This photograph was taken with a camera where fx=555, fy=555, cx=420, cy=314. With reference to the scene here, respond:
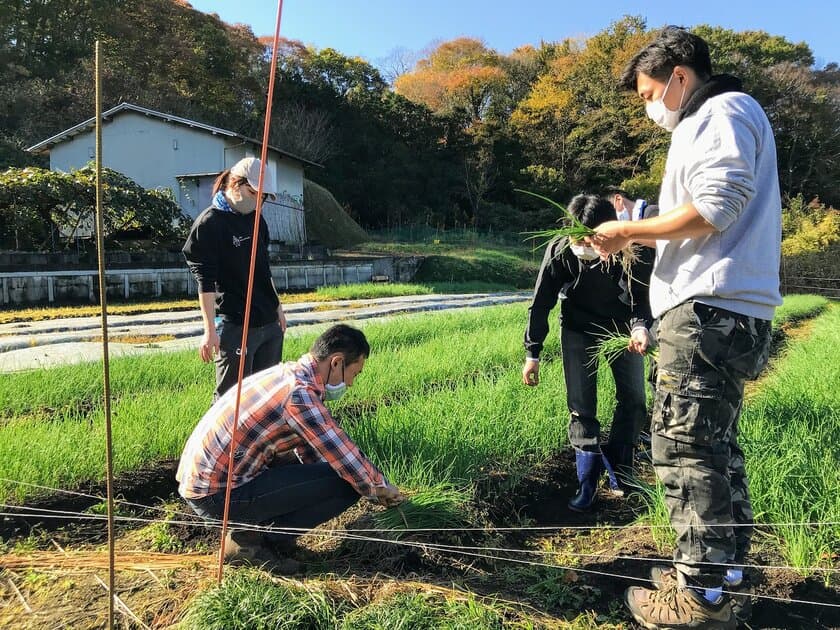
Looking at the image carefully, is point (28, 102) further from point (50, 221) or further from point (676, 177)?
point (676, 177)

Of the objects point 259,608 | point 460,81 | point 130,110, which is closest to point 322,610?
point 259,608

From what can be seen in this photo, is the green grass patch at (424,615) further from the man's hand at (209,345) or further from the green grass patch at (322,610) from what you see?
the man's hand at (209,345)

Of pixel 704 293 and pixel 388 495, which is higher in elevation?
pixel 704 293

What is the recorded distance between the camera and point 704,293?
1594mm

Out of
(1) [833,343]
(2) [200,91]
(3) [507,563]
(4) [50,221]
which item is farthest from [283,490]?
(2) [200,91]

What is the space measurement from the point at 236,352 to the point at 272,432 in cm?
101

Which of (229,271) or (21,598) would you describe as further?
(229,271)

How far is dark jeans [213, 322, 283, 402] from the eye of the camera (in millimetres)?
2840

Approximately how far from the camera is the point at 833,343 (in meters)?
6.09

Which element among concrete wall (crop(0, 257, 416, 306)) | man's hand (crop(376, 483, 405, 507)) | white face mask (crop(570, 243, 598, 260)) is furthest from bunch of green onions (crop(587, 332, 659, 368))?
concrete wall (crop(0, 257, 416, 306))

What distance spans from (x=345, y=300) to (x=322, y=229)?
11.3m

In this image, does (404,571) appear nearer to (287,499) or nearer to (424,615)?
(424,615)

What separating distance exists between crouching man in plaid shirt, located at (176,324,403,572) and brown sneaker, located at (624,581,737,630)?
90 cm

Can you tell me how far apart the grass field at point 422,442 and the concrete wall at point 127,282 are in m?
7.07
